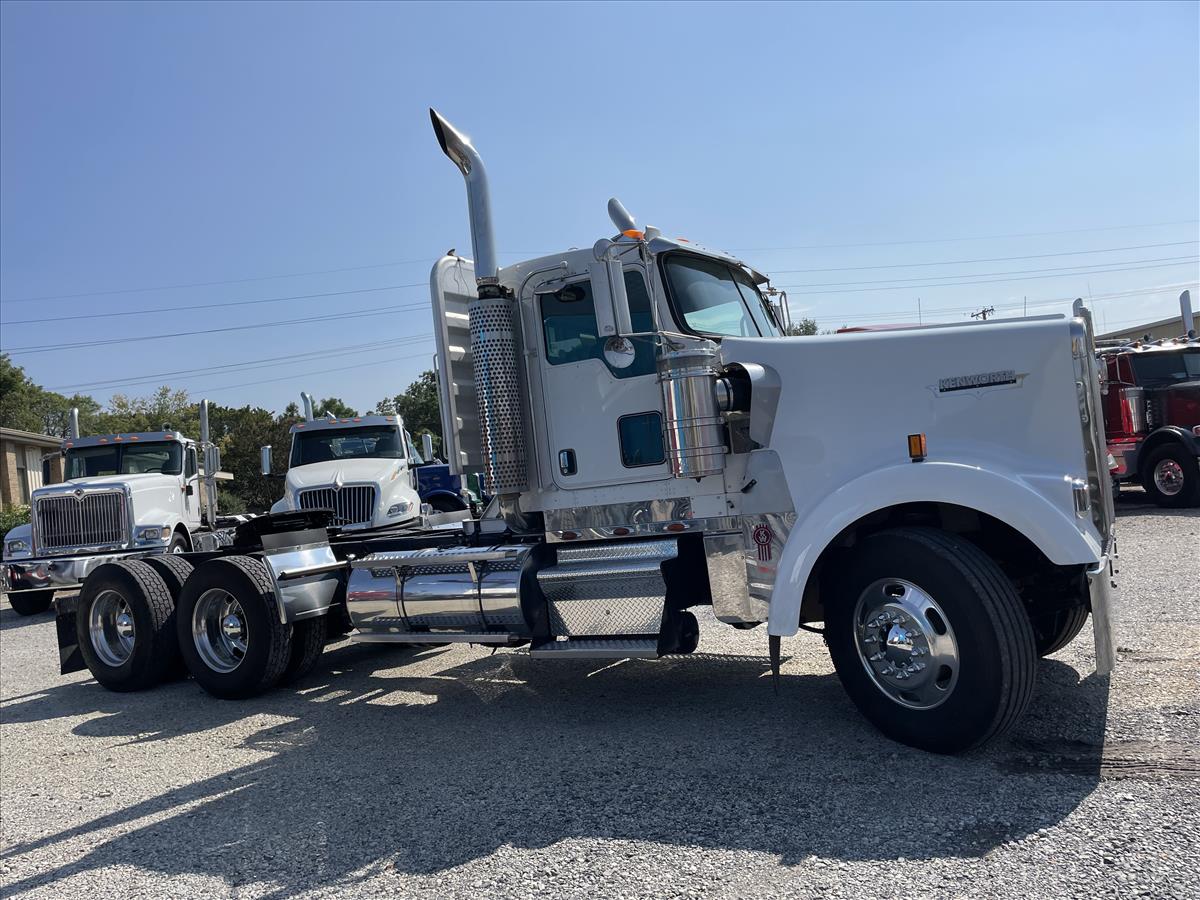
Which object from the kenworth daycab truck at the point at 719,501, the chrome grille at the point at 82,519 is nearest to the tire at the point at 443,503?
the chrome grille at the point at 82,519

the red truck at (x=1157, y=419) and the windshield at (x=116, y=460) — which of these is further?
the windshield at (x=116, y=460)

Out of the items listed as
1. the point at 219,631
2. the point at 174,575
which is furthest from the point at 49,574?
the point at 219,631

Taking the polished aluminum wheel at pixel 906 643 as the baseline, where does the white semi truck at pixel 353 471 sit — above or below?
above

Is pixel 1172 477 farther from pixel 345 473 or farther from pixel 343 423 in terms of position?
pixel 343 423

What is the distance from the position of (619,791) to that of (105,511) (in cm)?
1238

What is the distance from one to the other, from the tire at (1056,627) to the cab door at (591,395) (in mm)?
2310

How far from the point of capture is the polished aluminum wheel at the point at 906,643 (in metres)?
4.39

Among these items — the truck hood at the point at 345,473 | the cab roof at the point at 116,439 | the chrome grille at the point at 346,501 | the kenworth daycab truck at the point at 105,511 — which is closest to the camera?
the chrome grille at the point at 346,501

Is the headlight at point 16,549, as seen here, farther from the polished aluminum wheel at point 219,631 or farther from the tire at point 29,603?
the polished aluminum wheel at point 219,631

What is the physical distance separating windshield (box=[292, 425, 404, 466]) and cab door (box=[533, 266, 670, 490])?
8.92m

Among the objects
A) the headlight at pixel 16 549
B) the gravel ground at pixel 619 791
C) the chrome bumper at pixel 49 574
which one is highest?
the headlight at pixel 16 549

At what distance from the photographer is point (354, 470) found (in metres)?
13.7

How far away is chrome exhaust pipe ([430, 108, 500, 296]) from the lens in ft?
19.7

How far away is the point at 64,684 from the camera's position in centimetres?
834
